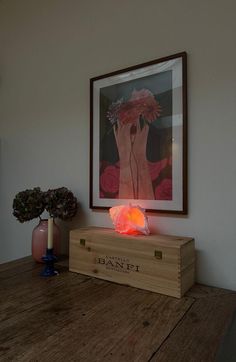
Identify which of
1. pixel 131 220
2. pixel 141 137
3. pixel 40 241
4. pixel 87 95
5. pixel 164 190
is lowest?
pixel 40 241

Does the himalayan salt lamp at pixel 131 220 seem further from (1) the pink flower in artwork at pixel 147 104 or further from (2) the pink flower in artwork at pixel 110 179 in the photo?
(1) the pink flower in artwork at pixel 147 104

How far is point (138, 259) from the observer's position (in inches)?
37.4

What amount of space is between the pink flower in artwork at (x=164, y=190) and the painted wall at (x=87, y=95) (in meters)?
0.09

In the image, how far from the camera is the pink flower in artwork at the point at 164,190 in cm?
108

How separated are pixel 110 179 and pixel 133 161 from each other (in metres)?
0.15

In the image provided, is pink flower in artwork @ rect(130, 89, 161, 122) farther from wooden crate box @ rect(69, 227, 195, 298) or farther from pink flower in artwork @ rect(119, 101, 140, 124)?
wooden crate box @ rect(69, 227, 195, 298)

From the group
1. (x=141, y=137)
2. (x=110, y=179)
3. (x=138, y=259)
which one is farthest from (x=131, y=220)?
(x=141, y=137)

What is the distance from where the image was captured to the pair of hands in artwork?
1.15 m

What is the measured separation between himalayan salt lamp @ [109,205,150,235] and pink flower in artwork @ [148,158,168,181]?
0.52 feet

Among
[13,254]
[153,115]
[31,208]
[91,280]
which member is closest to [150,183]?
[153,115]

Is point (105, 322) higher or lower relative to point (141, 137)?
lower

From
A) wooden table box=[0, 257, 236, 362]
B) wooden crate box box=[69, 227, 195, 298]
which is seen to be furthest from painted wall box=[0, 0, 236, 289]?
wooden table box=[0, 257, 236, 362]

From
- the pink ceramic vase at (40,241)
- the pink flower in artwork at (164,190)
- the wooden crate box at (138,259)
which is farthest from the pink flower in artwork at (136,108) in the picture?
the pink ceramic vase at (40,241)

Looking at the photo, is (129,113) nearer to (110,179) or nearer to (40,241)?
(110,179)
